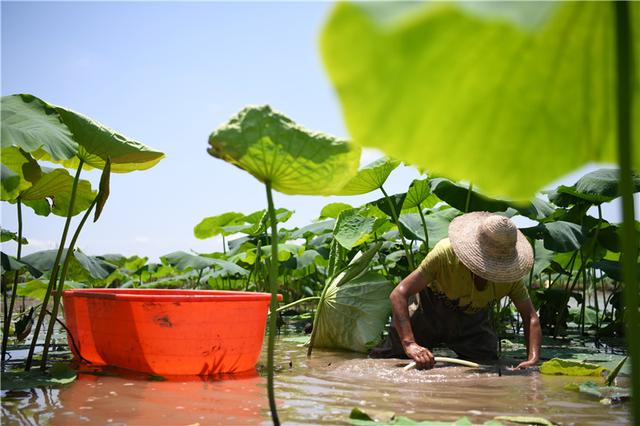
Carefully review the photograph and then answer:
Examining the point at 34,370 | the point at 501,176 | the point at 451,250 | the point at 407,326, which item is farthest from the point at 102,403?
the point at 501,176

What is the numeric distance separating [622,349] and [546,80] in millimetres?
4248

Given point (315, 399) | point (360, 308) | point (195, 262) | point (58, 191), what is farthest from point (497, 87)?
point (195, 262)

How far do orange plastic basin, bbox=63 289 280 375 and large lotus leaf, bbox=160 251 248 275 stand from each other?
1.97m

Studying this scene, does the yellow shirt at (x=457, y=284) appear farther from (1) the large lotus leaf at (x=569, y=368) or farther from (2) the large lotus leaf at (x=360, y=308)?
(2) the large lotus leaf at (x=360, y=308)

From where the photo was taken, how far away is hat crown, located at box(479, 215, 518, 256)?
10.1 ft

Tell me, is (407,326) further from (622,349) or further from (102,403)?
(622,349)

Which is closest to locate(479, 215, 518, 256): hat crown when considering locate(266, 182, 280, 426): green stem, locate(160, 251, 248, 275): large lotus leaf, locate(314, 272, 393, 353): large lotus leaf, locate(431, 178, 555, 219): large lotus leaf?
locate(431, 178, 555, 219): large lotus leaf

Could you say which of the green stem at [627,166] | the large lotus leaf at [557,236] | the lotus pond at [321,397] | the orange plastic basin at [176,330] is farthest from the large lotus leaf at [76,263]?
the green stem at [627,166]

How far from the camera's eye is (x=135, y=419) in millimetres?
2146

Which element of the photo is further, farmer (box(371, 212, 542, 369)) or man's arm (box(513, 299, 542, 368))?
man's arm (box(513, 299, 542, 368))

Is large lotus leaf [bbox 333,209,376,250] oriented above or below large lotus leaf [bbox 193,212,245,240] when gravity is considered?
below

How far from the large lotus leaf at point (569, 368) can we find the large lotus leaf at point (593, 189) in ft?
3.54

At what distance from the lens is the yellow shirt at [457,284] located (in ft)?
11.0

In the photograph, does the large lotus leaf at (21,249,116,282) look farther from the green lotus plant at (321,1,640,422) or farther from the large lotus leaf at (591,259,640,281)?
the green lotus plant at (321,1,640,422)
